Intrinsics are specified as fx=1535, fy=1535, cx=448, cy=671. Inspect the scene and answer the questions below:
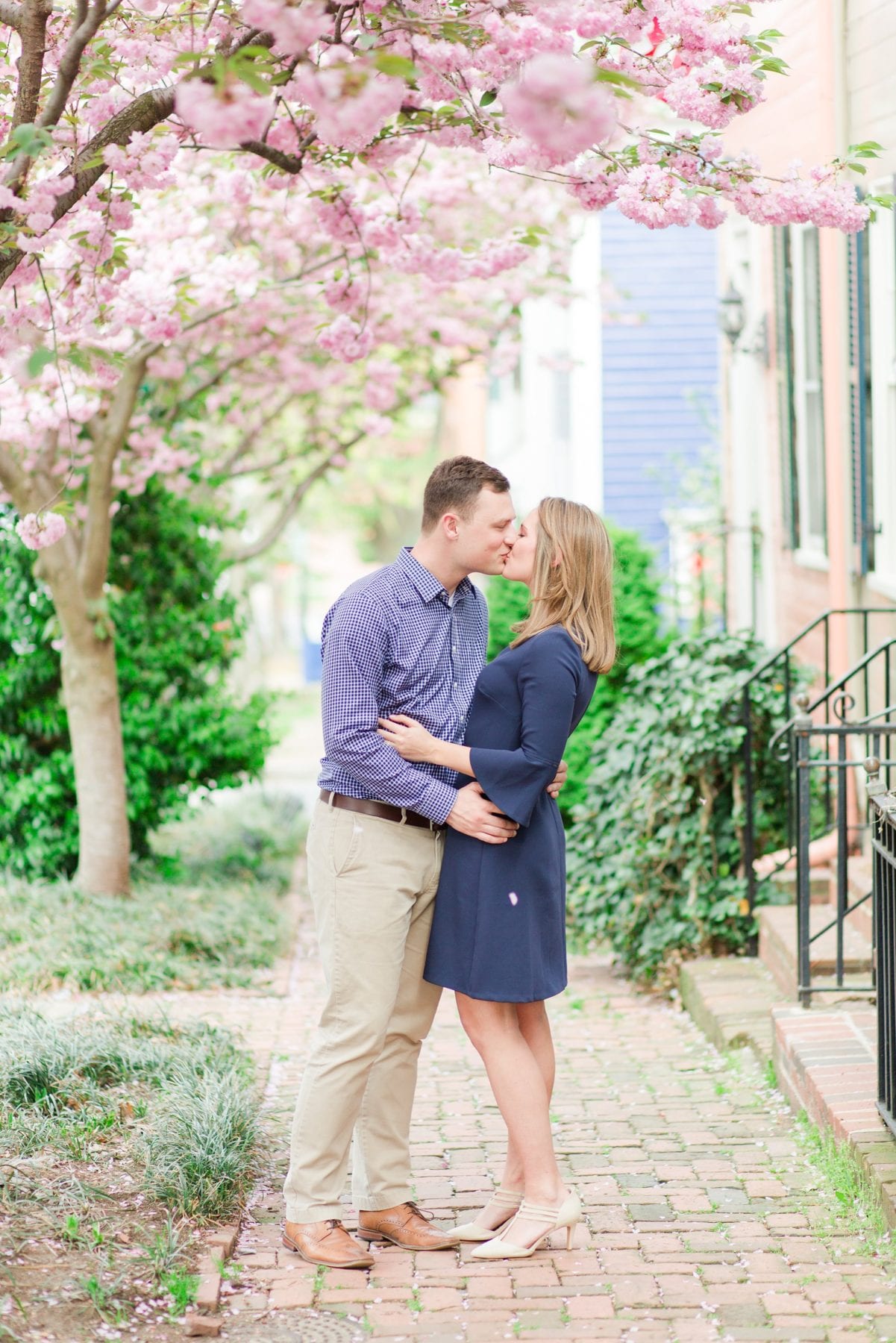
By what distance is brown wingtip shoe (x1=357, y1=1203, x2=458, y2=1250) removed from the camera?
3.94 meters

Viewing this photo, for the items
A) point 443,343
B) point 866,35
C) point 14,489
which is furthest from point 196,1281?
point 443,343

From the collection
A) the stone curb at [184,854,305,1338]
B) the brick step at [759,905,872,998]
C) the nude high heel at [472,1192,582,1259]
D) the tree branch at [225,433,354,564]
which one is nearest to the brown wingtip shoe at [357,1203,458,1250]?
the nude high heel at [472,1192,582,1259]

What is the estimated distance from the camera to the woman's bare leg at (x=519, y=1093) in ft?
12.6

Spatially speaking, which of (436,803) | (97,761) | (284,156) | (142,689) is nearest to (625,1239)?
(436,803)

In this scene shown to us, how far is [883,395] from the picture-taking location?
7336 millimetres

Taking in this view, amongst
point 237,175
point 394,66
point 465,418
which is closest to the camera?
point 394,66

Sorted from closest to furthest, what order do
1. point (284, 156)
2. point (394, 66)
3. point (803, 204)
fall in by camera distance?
1. point (394, 66)
2. point (803, 204)
3. point (284, 156)

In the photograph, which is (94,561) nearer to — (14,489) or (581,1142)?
(14,489)

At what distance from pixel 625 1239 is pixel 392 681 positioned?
1587mm

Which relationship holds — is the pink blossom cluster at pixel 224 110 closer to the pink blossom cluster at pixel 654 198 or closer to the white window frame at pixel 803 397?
the pink blossom cluster at pixel 654 198

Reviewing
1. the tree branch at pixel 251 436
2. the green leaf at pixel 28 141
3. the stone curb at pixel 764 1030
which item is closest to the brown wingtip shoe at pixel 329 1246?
the stone curb at pixel 764 1030

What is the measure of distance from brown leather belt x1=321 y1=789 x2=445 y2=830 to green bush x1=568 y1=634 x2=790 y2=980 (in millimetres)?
3172

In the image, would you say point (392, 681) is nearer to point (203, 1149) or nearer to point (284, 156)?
point (203, 1149)

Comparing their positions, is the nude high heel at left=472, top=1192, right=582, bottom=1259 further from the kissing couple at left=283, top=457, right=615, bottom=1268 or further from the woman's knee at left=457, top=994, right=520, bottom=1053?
the woman's knee at left=457, top=994, right=520, bottom=1053
